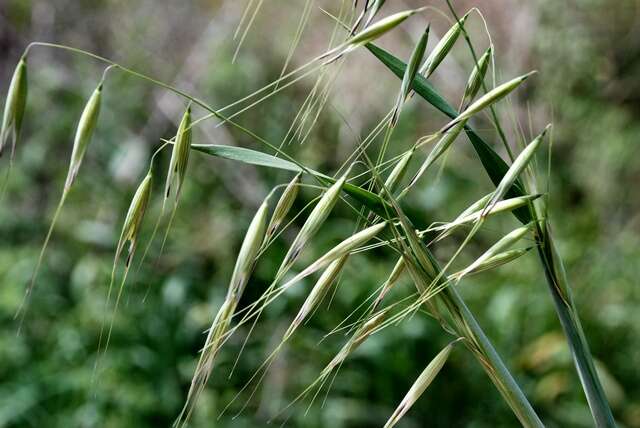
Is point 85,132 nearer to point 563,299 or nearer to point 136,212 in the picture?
point 136,212

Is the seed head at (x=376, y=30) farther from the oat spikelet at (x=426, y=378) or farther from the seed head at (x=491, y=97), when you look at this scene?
the oat spikelet at (x=426, y=378)

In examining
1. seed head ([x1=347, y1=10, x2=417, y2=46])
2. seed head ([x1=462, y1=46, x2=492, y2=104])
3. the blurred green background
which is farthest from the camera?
the blurred green background

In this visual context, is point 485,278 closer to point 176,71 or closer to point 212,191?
point 212,191

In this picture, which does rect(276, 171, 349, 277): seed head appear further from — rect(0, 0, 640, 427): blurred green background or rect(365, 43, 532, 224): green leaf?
rect(0, 0, 640, 427): blurred green background

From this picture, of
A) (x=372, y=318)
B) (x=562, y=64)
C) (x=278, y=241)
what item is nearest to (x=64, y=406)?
(x=278, y=241)

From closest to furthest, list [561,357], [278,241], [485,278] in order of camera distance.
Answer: [561,357] → [278,241] → [485,278]

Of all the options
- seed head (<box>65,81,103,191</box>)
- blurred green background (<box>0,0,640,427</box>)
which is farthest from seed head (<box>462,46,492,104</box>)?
blurred green background (<box>0,0,640,427</box>)

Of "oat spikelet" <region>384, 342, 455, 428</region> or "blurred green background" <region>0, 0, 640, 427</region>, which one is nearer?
"oat spikelet" <region>384, 342, 455, 428</region>

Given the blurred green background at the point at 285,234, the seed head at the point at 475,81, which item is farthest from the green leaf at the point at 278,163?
the blurred green background at the point at 285,234
